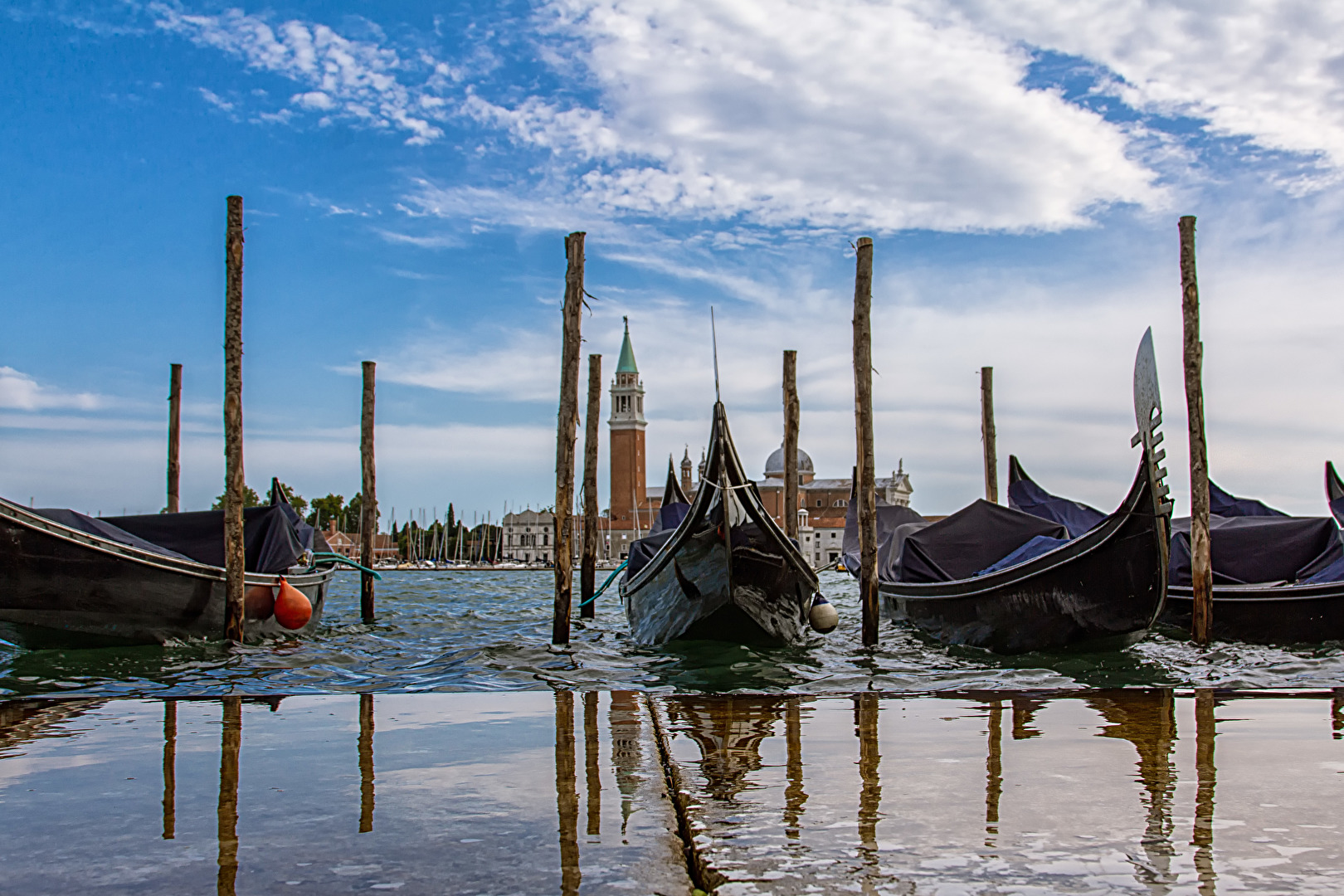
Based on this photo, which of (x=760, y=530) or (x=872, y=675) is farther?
(x=760, y=530)

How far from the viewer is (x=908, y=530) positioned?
1158 centimetres

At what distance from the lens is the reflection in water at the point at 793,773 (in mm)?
2400

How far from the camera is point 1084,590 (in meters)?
7.88

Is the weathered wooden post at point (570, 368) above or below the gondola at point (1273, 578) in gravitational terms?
above

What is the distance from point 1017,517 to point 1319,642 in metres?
2.66

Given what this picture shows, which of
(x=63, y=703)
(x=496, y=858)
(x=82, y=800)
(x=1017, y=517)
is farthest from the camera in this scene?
(x=1017, y=517)

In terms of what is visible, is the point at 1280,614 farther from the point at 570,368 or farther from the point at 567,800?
the point at 567,800

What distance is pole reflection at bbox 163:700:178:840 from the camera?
2.44m

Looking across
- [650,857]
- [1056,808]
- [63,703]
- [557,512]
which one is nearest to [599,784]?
[650,857]

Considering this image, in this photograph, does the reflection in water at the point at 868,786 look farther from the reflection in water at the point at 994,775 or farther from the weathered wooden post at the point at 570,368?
the weathered wooden post at the point at 570,368

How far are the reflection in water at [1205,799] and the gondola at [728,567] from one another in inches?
172

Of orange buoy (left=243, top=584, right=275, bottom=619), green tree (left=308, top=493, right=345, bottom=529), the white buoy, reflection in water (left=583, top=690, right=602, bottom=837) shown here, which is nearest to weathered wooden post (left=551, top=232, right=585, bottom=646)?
the white buoy

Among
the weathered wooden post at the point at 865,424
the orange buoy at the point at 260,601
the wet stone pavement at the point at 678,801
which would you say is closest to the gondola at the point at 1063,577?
the weathered wooden post at the point at 865,424

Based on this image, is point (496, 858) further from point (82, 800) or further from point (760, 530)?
point (760, 530)
